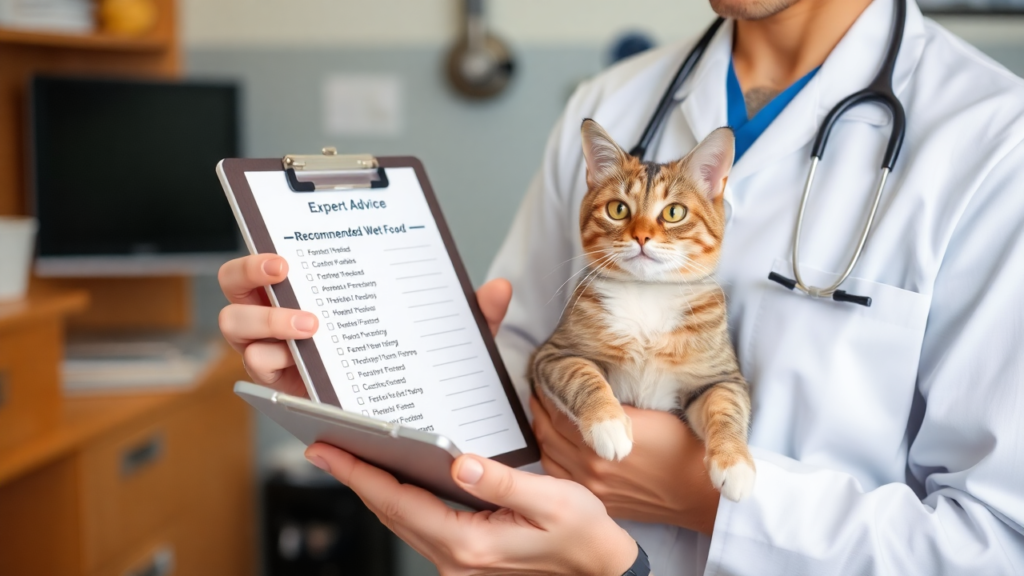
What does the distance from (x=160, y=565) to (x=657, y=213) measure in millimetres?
2000

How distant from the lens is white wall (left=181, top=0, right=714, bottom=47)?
2771mm

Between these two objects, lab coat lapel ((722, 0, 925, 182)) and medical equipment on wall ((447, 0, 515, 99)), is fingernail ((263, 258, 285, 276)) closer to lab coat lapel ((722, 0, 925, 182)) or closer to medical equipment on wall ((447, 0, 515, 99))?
lab coat lapel ((722, 0, 925, 182))

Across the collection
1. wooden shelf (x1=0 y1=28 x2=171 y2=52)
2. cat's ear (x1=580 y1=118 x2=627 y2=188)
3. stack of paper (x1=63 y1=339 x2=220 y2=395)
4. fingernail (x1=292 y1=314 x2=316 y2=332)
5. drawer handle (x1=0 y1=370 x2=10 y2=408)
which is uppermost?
wooden shelf (x1=0 y1=28 x2=171 y2=52)

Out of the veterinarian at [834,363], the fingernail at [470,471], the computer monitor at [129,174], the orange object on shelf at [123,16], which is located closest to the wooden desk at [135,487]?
the computer monitor at [129,174]

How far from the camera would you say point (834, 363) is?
1.00m

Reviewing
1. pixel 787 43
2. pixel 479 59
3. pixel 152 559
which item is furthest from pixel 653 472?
pixel 479 59

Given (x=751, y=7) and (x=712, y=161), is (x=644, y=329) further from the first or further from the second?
(x=751, y=7)

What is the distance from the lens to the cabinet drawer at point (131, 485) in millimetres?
2098

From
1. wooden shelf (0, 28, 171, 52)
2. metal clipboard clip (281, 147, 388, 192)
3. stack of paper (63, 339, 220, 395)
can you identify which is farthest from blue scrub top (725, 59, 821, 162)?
wooden shelf (0, 28, 171, 52)

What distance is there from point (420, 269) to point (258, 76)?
2.19 m

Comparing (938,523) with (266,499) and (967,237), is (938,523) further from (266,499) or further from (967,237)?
(266,499)

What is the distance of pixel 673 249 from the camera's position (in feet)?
3.40

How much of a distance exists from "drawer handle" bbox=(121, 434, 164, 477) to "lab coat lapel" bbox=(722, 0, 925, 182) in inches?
73.4

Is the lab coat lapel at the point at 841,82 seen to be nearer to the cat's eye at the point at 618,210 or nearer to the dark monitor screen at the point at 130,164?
the cat's eye at the point at 618,210
